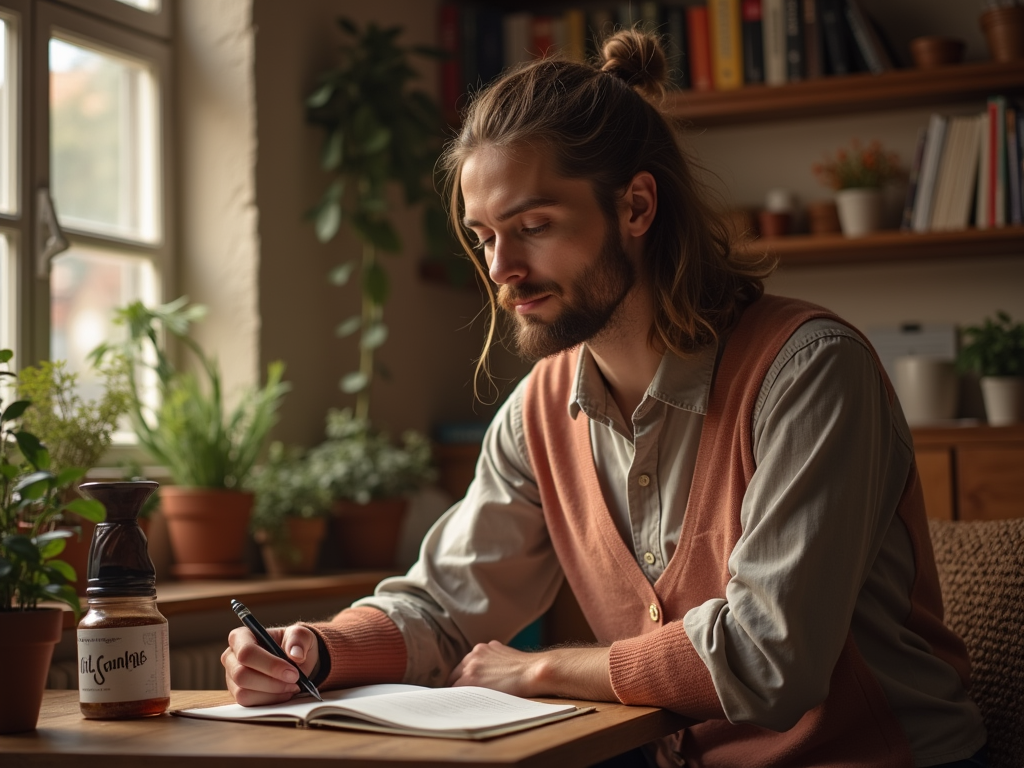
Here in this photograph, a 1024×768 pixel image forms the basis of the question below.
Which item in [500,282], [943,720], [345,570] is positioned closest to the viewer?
[943,720]

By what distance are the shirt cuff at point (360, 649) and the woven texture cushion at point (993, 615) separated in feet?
2.51

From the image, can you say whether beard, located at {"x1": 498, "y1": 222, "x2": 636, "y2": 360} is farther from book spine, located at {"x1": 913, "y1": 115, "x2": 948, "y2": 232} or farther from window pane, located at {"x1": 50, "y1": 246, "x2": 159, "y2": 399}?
book spine, located at {"x1": 913, "y1": 115, "x2": 948, "y2": 232}

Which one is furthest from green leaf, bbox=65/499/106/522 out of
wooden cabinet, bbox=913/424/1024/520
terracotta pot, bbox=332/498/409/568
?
wooden cabinet, bbox=913/424/1024/520

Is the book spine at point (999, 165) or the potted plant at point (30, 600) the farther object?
the book spine at point (999, 165)

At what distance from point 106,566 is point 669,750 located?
810 millimetres

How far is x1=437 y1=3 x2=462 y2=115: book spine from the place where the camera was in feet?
11.8

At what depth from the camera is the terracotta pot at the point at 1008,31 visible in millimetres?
3139

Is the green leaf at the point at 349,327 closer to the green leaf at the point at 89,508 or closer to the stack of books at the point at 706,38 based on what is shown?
the stack of books at the point at 706,38

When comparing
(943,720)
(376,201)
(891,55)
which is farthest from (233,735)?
(891,55)

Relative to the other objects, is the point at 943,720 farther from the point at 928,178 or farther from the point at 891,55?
the point at 891,55

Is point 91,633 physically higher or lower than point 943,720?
higher

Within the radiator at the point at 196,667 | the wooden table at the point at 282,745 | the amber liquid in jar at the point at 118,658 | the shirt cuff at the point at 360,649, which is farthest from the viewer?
the radiator at the point at 196,667

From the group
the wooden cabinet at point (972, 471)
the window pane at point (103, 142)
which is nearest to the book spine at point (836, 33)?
the wooden cabinet at point (972, 471)

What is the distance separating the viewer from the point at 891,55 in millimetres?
3371
